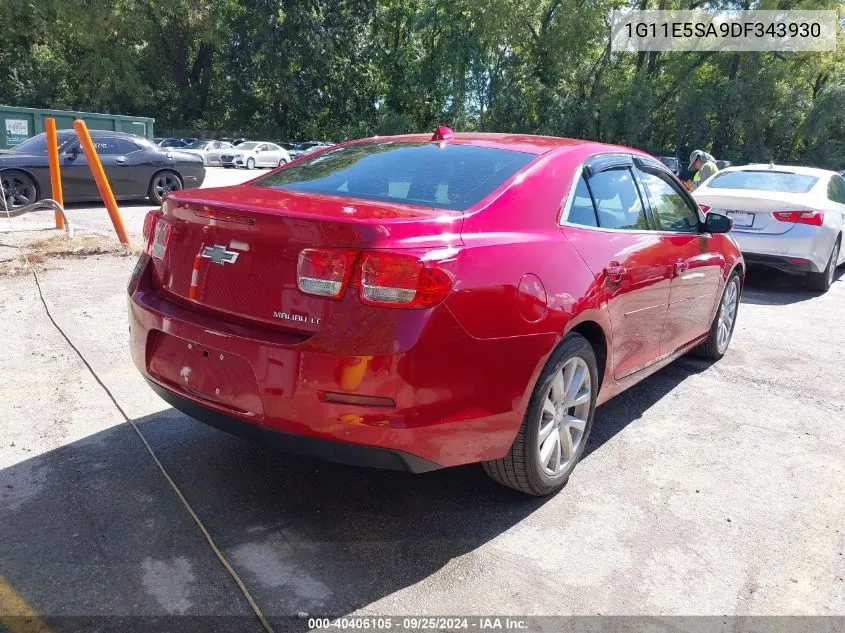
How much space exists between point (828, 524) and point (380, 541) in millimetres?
2001

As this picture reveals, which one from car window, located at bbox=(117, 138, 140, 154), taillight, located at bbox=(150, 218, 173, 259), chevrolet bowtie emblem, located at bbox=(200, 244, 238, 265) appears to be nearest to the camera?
chevrolet bowtie emblem, located at bbox=(200, 244, 238, 265)

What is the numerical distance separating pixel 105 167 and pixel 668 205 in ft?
35.4

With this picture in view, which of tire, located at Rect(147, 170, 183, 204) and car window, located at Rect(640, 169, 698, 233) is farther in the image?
tire, located at Rect(147, 170, 183, 204)

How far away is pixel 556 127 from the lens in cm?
3828

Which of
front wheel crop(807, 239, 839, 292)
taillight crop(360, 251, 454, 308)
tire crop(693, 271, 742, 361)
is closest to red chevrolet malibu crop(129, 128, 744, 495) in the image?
taillight crop(360, 251, 454, 308)

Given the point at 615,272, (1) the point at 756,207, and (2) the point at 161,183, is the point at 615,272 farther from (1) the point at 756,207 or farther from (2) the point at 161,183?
(2) the point at 161,183

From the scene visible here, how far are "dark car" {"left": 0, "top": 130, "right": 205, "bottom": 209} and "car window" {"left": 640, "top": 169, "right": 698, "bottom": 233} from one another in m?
10.1

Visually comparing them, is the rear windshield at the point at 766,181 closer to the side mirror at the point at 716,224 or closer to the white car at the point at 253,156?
the side mirror at the point at 716,224

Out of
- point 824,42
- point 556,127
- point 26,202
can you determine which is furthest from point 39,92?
point 824,42

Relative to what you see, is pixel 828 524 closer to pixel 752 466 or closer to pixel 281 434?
pixel 752 466

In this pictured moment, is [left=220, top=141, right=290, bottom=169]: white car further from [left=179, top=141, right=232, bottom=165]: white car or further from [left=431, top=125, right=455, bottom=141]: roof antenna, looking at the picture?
[left=431, top=125, right=455, bottom=141]: roof antenna

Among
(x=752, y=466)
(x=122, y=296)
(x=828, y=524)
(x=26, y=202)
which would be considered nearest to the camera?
(x=828, y=524)

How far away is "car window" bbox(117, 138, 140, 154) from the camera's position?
12977 mm

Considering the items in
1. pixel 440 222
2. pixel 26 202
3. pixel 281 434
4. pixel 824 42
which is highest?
pixel 824 42
